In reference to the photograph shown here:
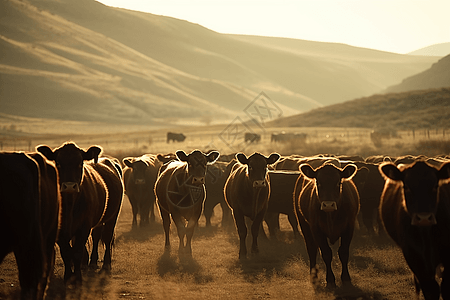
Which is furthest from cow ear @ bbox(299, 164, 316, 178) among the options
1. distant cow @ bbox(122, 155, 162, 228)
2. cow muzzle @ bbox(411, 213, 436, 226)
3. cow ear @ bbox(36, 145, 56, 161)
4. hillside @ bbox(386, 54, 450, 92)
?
hillside @ bbox(386, 54, 450, 92)

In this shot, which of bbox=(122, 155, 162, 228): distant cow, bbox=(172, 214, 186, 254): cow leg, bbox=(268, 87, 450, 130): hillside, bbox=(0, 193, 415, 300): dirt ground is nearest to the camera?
bbox=(0, 193, 415, 300): dirt ground

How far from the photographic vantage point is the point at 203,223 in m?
15.7

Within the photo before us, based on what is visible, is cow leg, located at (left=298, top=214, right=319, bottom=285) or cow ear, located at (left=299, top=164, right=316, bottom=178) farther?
cow leg, located at (left=298, top=214, right=319, bottom=285)

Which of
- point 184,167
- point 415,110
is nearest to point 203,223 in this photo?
point 184,167

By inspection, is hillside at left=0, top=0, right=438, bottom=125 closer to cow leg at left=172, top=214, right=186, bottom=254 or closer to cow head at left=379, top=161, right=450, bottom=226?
cow leg at left=172, top=214, right=186, bottom=254

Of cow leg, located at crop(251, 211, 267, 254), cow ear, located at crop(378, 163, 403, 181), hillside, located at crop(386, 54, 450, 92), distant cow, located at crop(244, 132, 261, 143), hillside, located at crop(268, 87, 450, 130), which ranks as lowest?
cow leg, located at crop(251, 211, 267, 254)

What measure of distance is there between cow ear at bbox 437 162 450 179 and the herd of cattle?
0.01m

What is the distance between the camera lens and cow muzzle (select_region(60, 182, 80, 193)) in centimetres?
751

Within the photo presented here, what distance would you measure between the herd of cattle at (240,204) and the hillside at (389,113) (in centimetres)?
5034

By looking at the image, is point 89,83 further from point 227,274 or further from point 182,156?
point 227,274

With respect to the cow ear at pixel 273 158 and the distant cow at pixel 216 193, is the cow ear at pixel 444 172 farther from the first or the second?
the distant cow at pixel 216 193

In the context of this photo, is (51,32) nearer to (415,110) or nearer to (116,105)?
(116,105)

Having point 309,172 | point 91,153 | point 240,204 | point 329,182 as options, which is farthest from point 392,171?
point 240,204

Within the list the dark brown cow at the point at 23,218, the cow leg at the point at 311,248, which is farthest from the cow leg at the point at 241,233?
the dark brown cow at the point at 23,218
